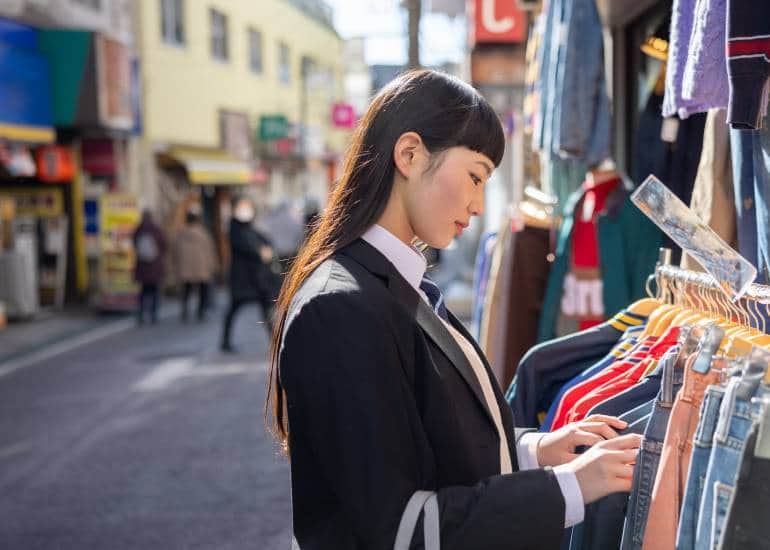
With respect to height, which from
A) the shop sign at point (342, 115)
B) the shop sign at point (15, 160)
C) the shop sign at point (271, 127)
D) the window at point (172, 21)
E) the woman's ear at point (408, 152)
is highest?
the window at point (172, 21)

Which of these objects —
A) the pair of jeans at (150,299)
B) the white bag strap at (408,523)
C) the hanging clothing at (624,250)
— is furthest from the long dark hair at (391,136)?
the pair of jeans at (150,299)

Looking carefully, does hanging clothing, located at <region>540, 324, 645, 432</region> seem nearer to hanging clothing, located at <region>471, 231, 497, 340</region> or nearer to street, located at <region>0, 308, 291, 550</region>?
hanging clothing, located at <region>471, 231, 497, 340</region>

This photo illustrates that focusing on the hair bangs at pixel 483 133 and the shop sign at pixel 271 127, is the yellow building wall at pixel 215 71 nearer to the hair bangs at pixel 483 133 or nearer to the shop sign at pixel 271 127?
the shop sign at pixel 271 127

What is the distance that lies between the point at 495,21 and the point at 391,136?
7.08 metres

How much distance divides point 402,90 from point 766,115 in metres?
0.89

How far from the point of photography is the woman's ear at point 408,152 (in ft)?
4.81

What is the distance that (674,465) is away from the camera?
4.41 feet

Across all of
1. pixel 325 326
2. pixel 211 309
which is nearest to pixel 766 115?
pixel 325 326

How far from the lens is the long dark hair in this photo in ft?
4.83

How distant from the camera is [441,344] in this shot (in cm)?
146

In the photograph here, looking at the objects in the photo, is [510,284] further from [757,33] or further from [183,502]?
[183,502]

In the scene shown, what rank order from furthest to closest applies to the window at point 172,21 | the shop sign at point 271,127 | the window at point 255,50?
the window at point 255,50 < the shop sign at point 271,127 < the window at point 172,21

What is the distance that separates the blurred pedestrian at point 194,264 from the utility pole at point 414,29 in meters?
8.30

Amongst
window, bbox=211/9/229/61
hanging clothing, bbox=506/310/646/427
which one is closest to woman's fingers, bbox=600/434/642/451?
hanging clothing, bbox=506/310/646/427
